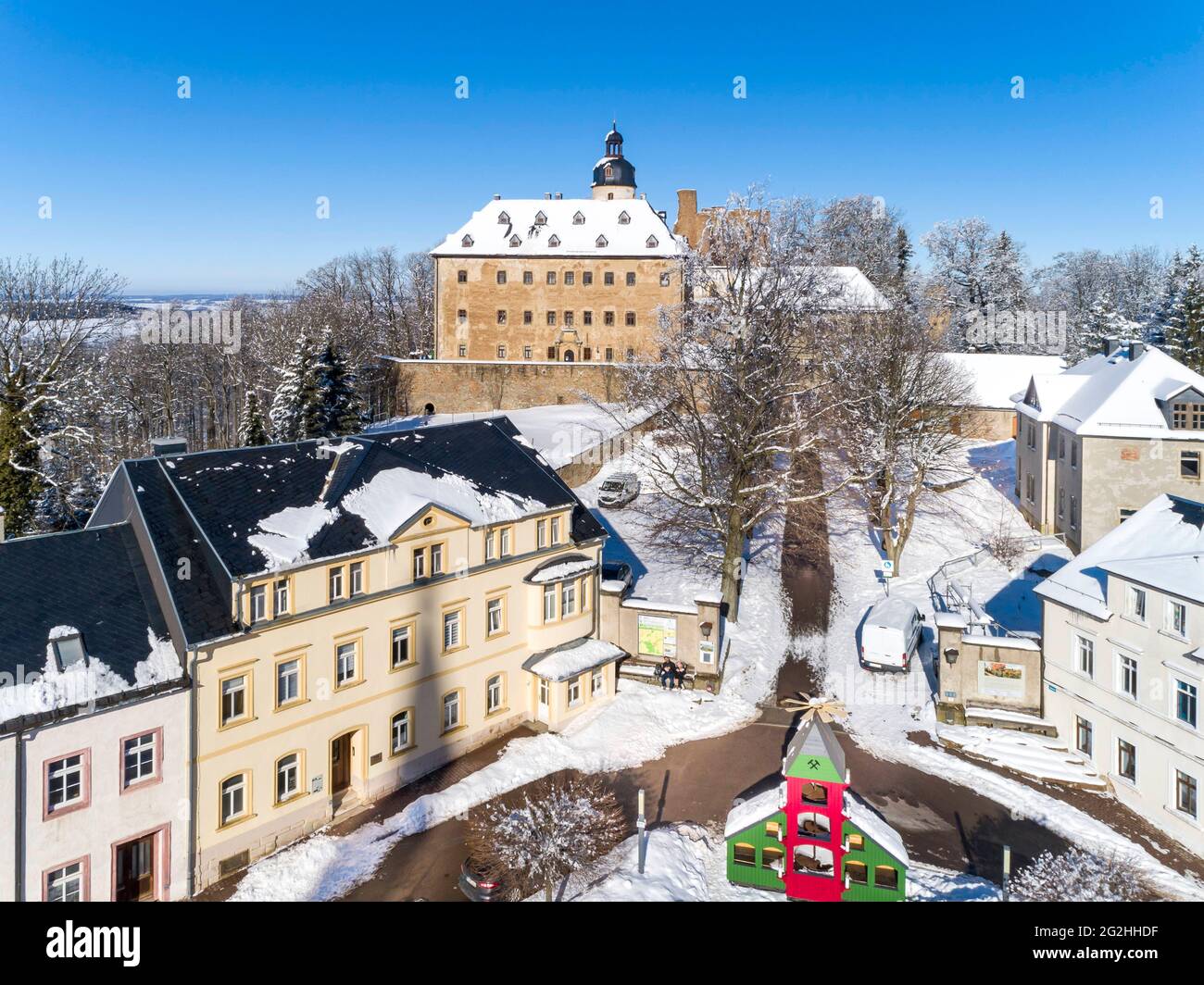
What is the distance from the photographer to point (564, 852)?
15602 mm

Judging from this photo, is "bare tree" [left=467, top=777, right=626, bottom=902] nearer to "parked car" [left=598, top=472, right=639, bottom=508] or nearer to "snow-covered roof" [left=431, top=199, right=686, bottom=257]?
"parked car" [left=598, top=472, right=639, bottom=508]

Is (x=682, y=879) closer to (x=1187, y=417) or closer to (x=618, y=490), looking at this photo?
(x=618, y=490)

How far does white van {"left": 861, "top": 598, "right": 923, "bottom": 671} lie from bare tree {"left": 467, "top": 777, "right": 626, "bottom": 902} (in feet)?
35.1

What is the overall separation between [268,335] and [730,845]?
59364mm

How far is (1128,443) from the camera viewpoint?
103ft

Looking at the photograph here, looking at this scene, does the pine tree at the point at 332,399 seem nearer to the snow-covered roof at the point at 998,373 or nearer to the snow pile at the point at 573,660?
the snow pile at the point at 573,660

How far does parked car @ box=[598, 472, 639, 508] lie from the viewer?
3891 centimetres

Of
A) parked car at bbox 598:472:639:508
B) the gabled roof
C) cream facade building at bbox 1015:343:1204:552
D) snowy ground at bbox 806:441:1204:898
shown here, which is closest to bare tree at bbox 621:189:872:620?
snowy ground at bbox 806:441:1204:898

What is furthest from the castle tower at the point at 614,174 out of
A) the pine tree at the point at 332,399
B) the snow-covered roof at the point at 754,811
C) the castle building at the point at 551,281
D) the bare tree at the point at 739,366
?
the snow-covered roof at the point at 754,811

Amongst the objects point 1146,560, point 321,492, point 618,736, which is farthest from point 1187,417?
point 321,492

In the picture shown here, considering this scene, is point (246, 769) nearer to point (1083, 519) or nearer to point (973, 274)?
point (1083, 519)

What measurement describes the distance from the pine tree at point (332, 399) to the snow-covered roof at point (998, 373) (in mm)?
35113

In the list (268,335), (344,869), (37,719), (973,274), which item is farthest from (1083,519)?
(268,335)

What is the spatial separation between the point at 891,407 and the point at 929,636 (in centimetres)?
945
